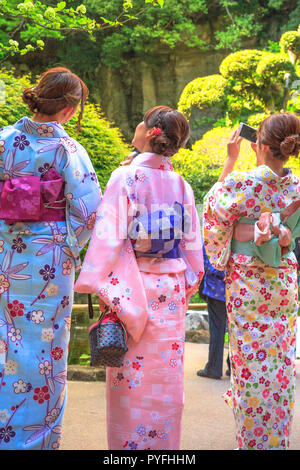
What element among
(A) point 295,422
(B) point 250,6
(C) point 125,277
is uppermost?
(B) point 250,6

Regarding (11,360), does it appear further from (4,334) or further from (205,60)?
(205,60)

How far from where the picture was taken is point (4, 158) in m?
2.75

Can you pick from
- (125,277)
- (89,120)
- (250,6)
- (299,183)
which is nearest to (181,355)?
(125,277)

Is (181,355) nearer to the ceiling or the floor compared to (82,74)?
nearer to the floor

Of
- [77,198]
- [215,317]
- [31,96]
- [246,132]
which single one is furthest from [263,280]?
[215,317]

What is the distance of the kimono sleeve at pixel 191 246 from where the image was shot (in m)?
2.99

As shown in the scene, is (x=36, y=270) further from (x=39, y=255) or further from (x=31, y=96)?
(x=31, y=96)

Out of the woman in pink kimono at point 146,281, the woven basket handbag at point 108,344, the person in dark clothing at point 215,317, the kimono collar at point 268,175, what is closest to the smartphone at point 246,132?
the kimono collar at point 268,175

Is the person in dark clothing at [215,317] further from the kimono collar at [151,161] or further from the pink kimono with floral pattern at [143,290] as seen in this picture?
the kimono collar at [151,161]

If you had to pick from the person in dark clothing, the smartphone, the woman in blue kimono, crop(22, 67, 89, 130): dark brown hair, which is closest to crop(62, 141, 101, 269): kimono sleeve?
the woman in blue kimono

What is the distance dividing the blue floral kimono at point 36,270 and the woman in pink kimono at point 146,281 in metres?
0.15

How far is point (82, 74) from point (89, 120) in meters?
10.9

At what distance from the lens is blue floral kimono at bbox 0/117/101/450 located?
2.64m

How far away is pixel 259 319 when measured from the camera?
3.08 meters
